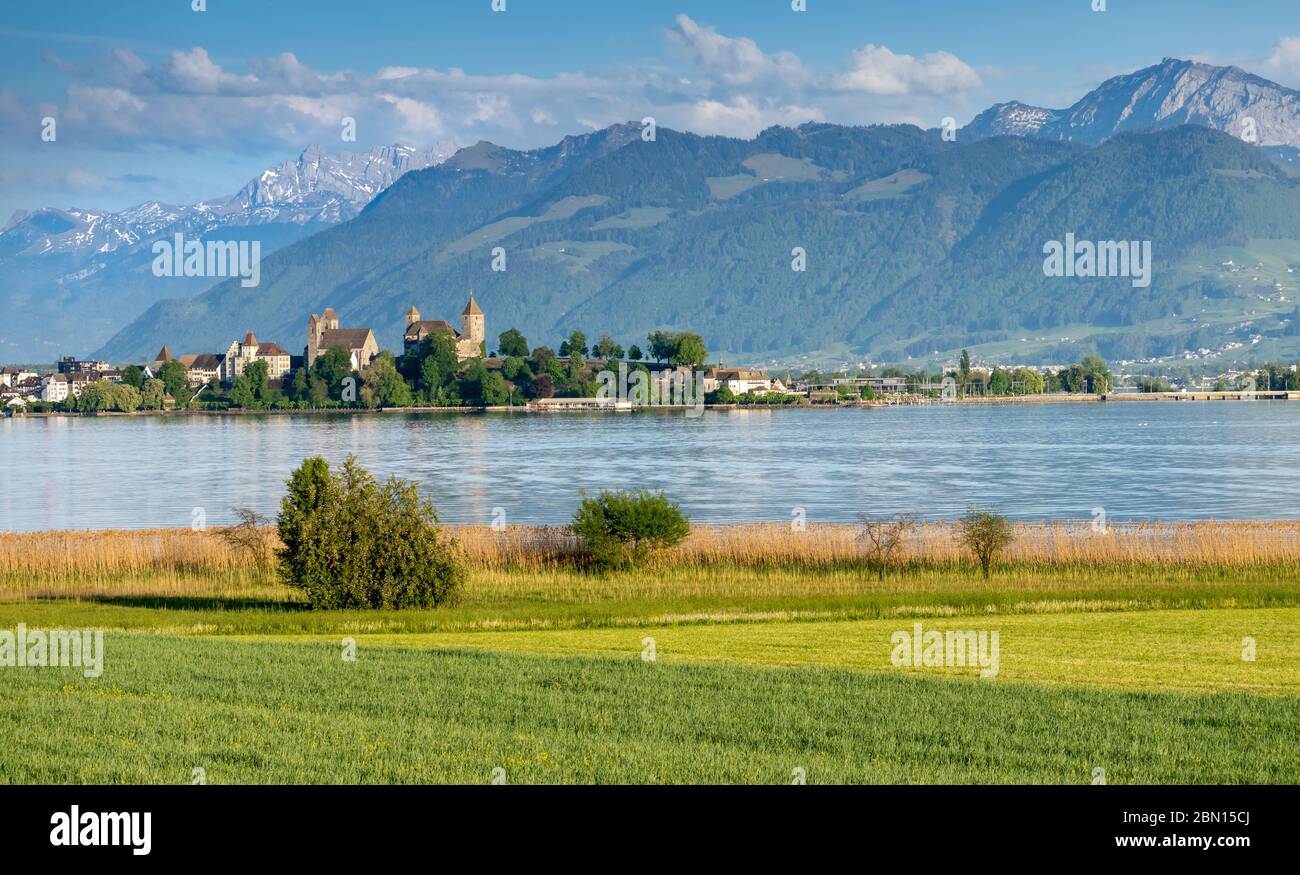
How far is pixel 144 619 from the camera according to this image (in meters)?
27.9

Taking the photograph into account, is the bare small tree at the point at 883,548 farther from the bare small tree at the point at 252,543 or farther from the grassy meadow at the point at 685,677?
the bare small tree at the point at 252,543

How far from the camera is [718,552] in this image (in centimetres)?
3797

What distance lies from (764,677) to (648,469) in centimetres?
7036

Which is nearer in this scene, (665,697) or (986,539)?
(665,697)

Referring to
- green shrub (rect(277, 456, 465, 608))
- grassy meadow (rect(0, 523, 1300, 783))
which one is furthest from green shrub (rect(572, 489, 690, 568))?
green shrub (rect(277, 456, 465, 608))

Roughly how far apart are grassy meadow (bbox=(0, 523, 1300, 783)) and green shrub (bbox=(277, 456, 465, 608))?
1.04m

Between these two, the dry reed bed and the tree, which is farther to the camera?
the dry reed bed

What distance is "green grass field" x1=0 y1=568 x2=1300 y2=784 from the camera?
13.4 m

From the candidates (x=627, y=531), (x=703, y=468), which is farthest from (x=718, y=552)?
(x=703, y=468)
